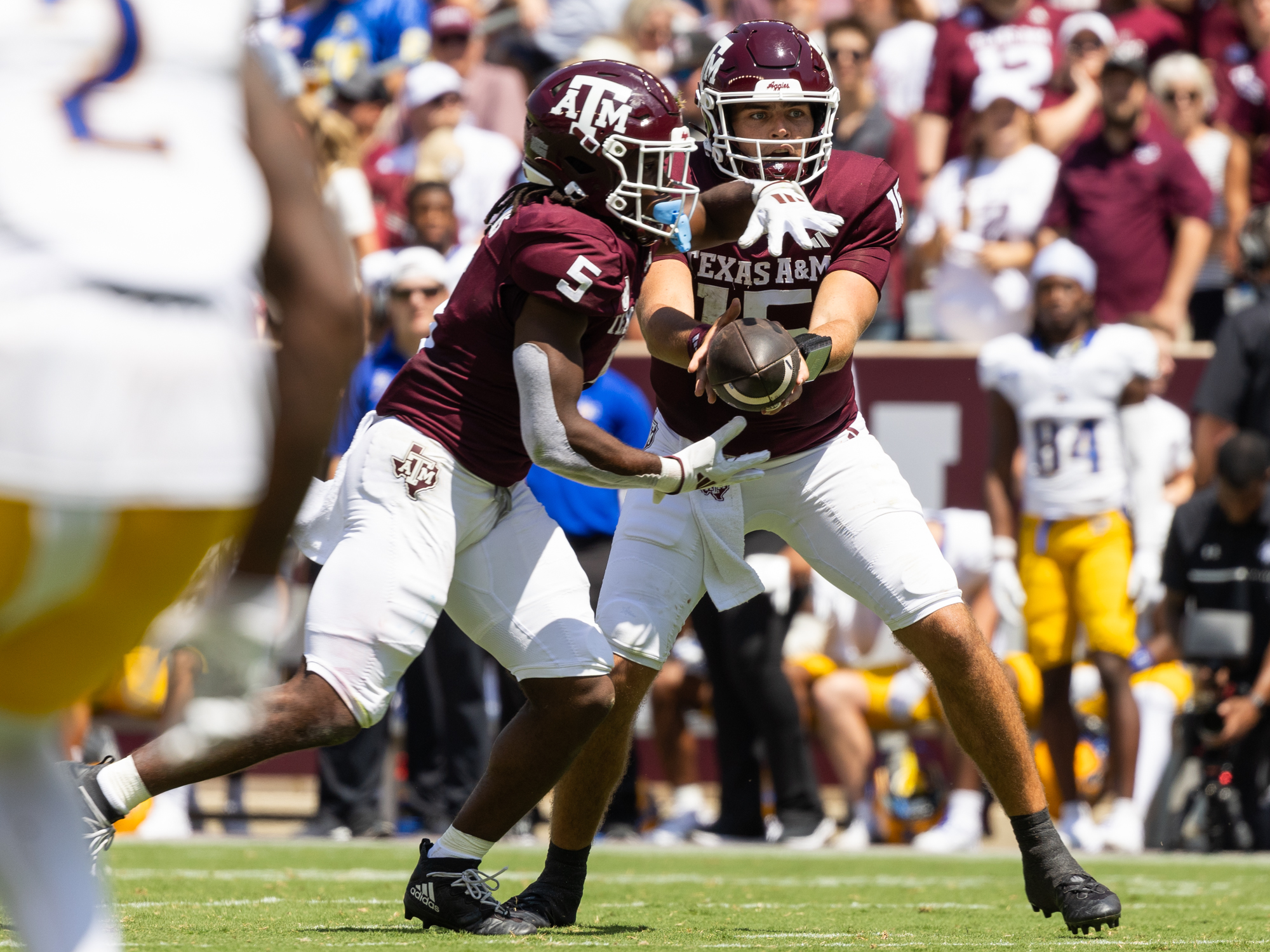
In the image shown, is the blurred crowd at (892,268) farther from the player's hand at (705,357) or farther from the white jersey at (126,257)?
the white jersey at (126,257)

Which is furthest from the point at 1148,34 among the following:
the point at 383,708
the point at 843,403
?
the point at 383,708

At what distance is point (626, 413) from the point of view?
7297 mm

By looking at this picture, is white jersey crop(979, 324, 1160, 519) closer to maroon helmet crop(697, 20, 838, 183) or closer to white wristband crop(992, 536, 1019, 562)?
white wristband crop(992, 536, 1019, 562)

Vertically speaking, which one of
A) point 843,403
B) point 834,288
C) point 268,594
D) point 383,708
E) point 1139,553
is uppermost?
point 268,594

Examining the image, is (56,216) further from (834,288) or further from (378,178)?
(378,178)

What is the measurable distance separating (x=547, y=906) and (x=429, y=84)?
5.86 meters

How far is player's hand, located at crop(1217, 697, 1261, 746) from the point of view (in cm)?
726

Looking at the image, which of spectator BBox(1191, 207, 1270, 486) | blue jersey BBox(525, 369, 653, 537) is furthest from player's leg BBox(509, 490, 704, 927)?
spectator BBox(1191, 207, 1270, 486)

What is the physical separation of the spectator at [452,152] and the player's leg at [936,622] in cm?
470

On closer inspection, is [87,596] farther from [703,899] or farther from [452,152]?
[452,152]

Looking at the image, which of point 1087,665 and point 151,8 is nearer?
point 151,8

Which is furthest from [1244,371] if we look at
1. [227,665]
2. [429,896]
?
[227,665]

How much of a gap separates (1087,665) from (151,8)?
665cm

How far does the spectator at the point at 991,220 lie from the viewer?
8758mm
